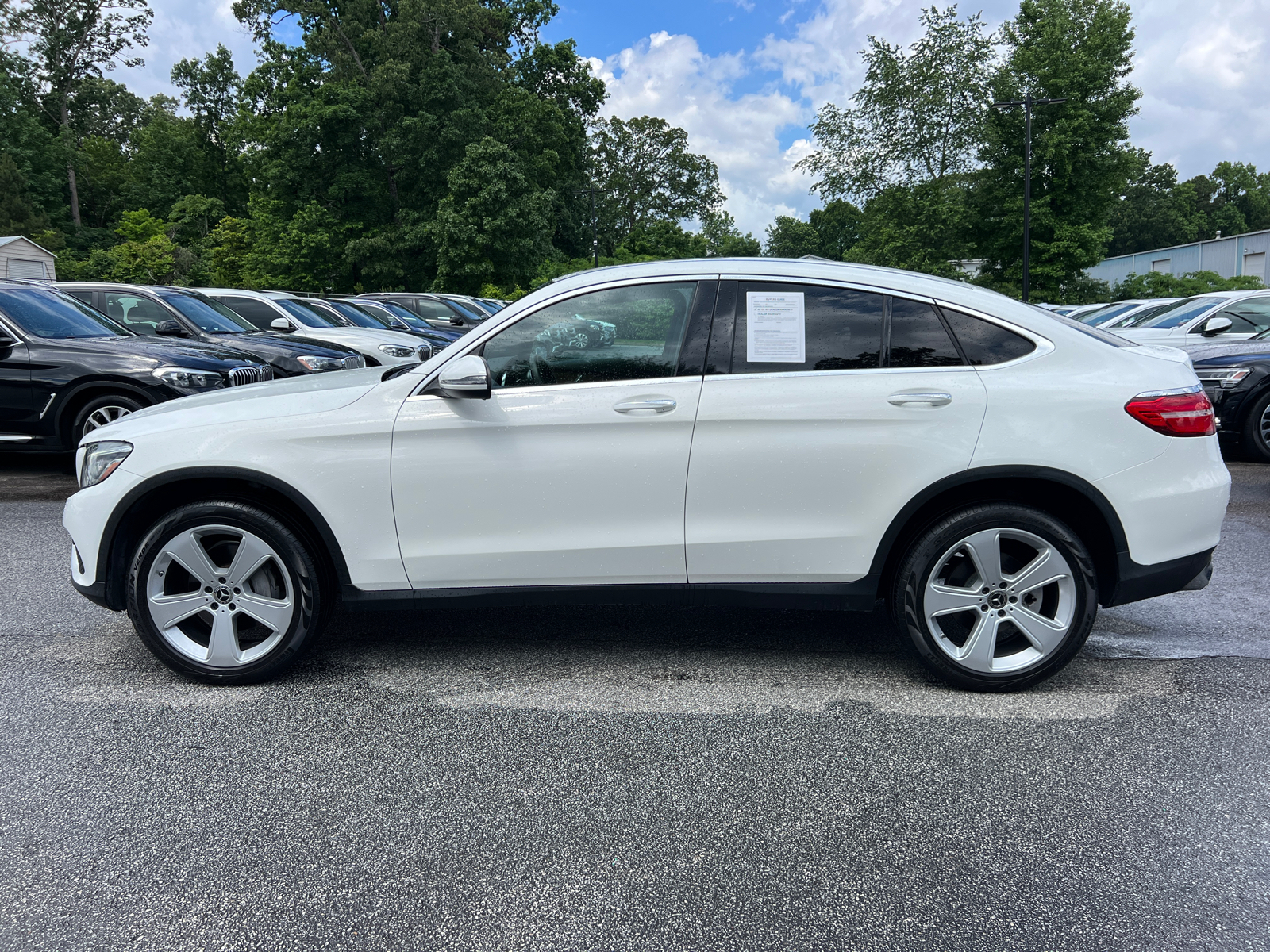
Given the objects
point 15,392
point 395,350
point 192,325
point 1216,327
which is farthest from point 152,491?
point 1216,327

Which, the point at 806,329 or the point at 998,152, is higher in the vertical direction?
the point at 998,152

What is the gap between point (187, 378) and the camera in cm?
853

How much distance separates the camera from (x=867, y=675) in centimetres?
411

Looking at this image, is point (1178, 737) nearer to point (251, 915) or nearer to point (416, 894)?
point (416, 894)

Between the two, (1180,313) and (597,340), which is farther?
(1180,313)

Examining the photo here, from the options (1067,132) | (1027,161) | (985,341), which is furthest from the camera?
(1067,132)

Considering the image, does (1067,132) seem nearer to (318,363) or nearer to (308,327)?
(308,327)

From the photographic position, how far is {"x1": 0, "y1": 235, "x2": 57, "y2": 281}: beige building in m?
42.8

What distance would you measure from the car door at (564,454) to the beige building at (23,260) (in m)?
46.2

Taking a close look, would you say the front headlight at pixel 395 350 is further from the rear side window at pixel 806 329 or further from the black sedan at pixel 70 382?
the rear side window at pixel 806 329

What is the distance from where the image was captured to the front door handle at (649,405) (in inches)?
147

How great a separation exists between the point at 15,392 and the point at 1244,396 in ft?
38.8

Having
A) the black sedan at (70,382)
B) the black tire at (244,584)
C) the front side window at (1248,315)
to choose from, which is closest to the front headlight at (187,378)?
the black sedan at (70,382)

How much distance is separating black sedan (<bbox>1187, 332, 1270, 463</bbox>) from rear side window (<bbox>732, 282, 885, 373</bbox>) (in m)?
7.48
